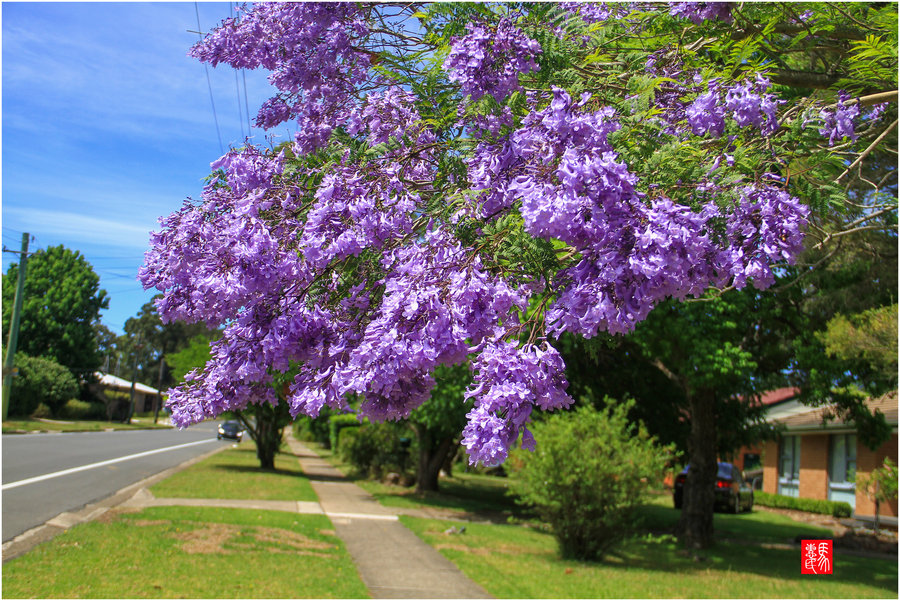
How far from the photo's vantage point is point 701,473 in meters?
14.9

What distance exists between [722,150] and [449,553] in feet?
31.8

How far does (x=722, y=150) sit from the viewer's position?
3816 millimetres

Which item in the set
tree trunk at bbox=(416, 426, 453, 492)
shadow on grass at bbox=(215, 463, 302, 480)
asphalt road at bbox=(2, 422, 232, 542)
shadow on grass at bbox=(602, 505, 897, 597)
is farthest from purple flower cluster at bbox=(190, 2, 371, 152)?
shadow on grass at bbox=(215, 463, 302, 480)

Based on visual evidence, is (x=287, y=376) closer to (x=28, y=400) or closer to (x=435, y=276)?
(x=435, y=276)

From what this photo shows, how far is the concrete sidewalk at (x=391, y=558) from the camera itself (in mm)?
9141

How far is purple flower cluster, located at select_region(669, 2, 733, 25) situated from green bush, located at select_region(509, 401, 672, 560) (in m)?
7.95

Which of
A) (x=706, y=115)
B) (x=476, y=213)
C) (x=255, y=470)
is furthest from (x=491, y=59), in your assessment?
(x=255, y=470)

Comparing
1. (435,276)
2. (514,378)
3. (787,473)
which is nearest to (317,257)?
(435,276)

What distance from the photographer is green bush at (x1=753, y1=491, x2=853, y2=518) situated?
23250 mm

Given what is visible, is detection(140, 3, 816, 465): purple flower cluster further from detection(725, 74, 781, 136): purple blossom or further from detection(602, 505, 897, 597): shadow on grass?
detection(602, 505, 897, 597): shadow on grass

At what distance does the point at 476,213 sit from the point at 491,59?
2.35 ft

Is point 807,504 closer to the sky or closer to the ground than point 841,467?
closer to the ground

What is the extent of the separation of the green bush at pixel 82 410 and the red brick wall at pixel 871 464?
49.0m

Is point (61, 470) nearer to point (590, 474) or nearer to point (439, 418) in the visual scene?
point (439, 418)
